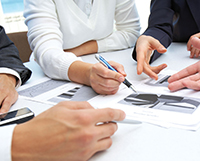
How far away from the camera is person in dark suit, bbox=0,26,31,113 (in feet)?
1.93

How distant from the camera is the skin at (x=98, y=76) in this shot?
23.0 inches

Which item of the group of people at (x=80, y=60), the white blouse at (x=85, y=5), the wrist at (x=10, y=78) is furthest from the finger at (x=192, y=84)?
the white blouse at (x=85, y=5)

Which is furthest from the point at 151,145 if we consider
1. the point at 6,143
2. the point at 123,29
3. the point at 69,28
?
the point at 123,29

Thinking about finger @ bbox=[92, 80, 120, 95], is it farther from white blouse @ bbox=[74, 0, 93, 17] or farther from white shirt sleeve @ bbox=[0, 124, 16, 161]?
white blouse @ bbox=[74, 0, 93, 17]

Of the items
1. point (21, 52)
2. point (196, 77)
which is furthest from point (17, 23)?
point (196, 77)

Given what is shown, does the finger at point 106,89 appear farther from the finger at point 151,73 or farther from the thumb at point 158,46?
the thumb at point 158,46

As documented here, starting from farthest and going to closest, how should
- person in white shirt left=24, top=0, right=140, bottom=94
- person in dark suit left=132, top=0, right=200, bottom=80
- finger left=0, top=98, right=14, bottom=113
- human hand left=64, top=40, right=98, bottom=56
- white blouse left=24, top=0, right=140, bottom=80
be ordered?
human hand left=64, top=40, right=98, bottom=56
person in dark suit left=132, top=0, right=200, bottom=80
white blouse left=24, top=0, right=140, bottom=80
person in white shirt left=24, top=0, right=140, bottom=94
finger left=0, top=98, right=14, bottom=113

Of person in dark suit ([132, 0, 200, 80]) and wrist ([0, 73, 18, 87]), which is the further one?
person in dark suit ([132, 0, 200, 80])

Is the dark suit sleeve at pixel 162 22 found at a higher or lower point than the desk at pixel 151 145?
higher

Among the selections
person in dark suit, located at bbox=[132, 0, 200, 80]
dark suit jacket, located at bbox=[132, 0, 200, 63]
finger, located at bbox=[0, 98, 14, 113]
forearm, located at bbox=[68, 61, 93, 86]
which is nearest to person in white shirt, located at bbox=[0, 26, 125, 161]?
finger, located at bbox=[0, 98, 14, 113]

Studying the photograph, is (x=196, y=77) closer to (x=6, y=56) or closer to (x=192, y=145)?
(x=192, y=145)

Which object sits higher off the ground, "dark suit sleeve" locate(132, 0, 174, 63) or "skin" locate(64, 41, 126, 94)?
"dark suit sleeve" locate(132, 0, 174, 63)

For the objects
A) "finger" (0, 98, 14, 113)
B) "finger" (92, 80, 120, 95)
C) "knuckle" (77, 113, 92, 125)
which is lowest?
"finger" (0, 98, 14, 113)

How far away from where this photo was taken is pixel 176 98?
0.54m
